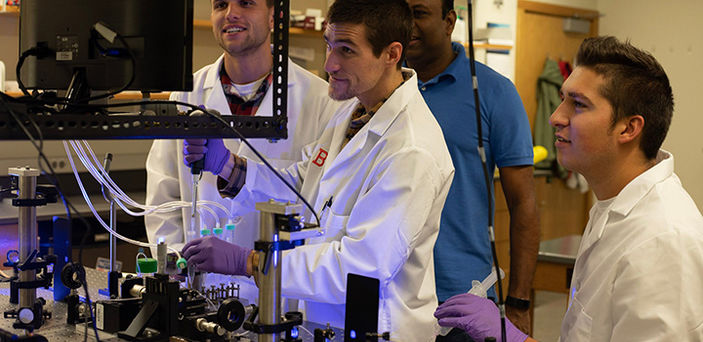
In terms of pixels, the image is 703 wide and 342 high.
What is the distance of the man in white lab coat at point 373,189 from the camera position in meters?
1.57

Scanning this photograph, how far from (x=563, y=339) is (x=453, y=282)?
0.54 m

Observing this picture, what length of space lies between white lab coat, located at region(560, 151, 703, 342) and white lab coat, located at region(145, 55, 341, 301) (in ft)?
3.16

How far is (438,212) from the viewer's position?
171 centimetres

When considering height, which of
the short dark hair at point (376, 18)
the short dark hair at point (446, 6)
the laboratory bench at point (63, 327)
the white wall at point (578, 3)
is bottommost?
the laboratory bench at point (63, 327)

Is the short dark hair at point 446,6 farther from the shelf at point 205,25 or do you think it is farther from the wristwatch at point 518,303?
the shelf at point 205,25

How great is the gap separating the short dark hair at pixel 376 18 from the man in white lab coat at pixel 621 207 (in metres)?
0.48

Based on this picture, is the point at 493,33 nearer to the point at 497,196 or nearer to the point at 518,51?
the point at 518,51

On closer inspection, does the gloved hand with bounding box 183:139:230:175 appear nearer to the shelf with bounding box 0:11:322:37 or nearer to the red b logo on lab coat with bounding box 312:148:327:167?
the red b logo on lab coat with bounding box 312:148:327:167

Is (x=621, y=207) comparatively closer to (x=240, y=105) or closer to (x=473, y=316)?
(x=473, y=316)

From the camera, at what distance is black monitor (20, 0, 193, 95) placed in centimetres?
127

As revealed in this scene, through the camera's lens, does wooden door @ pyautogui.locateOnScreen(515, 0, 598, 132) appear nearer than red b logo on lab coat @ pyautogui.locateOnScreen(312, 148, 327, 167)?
No

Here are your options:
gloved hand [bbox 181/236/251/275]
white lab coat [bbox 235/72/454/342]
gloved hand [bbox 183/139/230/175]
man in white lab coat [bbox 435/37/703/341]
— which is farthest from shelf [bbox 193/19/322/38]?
man in white lab coat [bbox 435/37/703/341]

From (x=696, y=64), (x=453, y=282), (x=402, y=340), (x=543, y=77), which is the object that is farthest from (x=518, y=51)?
(x=402, y=340)

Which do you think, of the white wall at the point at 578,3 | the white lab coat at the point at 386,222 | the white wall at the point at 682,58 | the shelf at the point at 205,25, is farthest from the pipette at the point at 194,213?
the white wall at the point at 682,58
